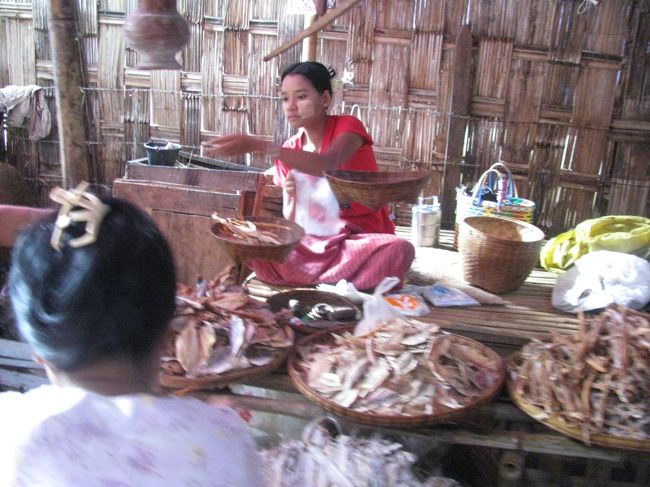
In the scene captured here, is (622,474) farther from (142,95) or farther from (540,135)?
(142,95)

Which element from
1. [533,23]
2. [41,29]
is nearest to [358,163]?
[533,23]

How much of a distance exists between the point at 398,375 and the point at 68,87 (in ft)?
13.0

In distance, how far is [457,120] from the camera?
5.37m

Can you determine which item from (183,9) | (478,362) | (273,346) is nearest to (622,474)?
(478,362)

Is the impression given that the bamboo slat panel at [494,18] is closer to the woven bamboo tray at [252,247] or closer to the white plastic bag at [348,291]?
the white plastic bag at [348,291]

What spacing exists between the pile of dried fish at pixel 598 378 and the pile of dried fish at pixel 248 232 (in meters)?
1.31

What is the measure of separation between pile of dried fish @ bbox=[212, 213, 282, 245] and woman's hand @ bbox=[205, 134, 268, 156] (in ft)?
1.22

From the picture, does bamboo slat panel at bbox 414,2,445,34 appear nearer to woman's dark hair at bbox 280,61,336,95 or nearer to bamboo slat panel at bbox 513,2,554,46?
bamboo slat panel at bbox 513,2,554,46

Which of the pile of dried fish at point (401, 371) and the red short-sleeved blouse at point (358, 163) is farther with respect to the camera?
the red short-sleeved blouse at point (358, 163)

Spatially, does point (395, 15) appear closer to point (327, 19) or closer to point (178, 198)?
point (327, 19)

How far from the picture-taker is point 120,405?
105 cm

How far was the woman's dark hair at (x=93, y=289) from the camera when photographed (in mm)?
979

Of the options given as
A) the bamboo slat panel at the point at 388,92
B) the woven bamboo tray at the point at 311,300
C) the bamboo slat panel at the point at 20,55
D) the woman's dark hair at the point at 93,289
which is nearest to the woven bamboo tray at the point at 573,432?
the woven bamboo tray at the point at 311,300

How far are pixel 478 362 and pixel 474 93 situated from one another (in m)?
3.58
